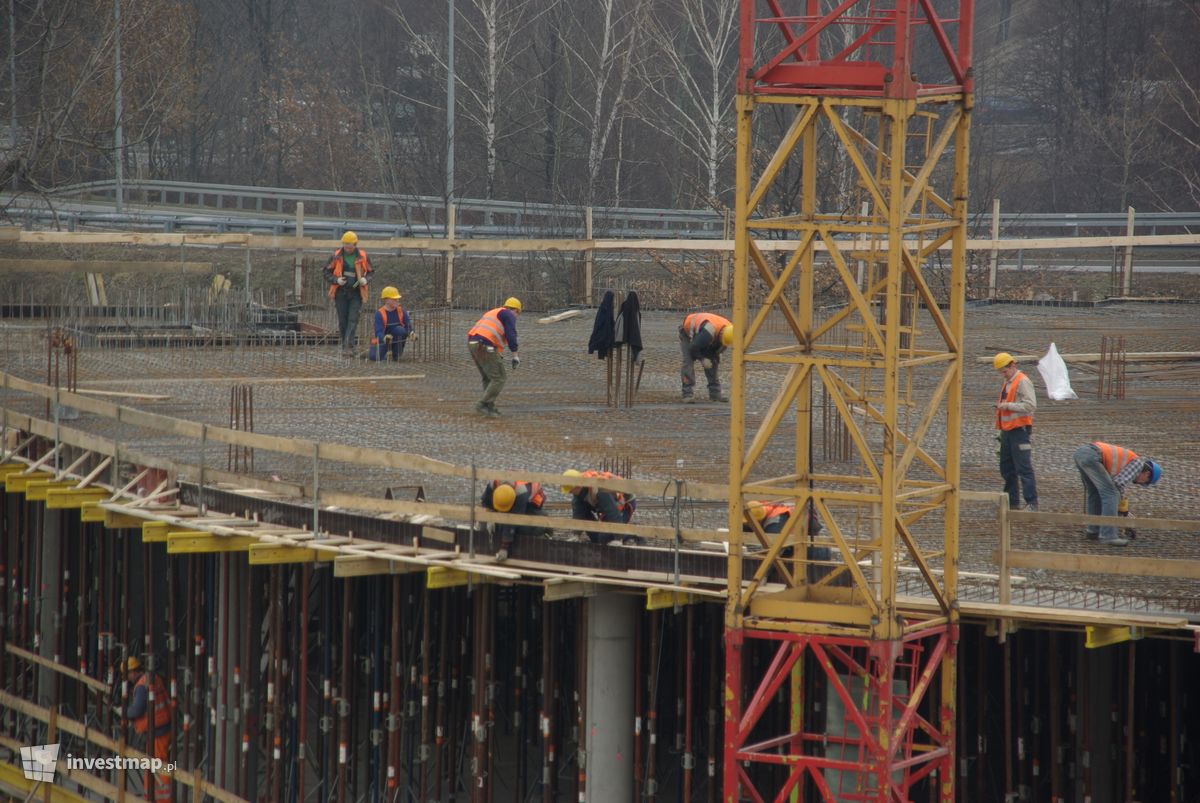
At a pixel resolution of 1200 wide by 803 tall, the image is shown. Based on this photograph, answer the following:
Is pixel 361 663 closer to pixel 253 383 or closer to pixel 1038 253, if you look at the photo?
pixel 253 383

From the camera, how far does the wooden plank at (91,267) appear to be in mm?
31578

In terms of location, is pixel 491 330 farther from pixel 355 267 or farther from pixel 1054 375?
pixel 1054 375

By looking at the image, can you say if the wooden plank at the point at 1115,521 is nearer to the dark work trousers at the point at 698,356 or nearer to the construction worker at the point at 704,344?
the construction worker at the point at 704,344

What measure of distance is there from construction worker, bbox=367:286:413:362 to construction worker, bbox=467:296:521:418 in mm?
4849

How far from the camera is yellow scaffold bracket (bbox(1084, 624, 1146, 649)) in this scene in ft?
35.9

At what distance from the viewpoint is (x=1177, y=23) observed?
47.0 m

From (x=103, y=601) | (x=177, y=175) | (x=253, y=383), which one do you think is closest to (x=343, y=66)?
(x=177, y=175)

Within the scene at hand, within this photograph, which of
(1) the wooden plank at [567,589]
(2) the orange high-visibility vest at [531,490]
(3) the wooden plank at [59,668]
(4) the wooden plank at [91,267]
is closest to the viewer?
(1) the wooden plank at [567,589]

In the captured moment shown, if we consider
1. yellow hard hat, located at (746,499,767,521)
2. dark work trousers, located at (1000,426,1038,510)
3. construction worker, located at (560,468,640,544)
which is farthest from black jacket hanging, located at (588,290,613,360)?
yellow hard hat, located at (746,499,767,521)

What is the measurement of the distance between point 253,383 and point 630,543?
10272mm

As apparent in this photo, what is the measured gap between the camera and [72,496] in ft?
50.5

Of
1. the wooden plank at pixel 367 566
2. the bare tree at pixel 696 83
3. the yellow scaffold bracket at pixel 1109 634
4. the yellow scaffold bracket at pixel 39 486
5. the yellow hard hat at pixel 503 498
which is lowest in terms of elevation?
the yellow scaffold bracket at pixel 1109 634

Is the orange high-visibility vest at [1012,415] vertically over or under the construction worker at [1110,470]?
over

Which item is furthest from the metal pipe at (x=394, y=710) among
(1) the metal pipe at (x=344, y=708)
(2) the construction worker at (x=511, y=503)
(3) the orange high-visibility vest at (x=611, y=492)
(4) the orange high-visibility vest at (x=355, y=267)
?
(4) the orange high-visibility vest at (x=355, y=267)
